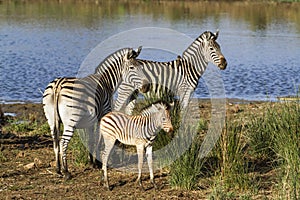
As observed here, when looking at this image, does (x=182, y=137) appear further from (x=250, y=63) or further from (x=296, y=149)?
(x=250, y=63)

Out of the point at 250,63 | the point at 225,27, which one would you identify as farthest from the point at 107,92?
the point at 225,27

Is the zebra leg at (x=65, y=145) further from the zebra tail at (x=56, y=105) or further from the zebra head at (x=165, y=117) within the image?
the zebra head at (x=165, y=117)

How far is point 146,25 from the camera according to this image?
2834cm

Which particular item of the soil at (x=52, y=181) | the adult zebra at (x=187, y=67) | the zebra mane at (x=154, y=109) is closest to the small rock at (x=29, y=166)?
the soil at (x=52, y=181)

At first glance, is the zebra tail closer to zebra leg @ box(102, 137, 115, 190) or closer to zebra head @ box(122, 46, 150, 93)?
zebra leg @ box(102, 137, 115, 190)

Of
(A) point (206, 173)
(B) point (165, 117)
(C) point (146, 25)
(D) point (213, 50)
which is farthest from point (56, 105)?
(C) point (146, 25)

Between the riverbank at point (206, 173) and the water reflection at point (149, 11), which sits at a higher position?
the riverbank at point (206, 173)

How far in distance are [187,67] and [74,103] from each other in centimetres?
339

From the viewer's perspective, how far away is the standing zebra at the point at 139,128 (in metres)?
6.95

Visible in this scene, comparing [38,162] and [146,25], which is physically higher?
[38,162]

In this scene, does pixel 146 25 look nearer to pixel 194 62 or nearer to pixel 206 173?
pixel 194 62

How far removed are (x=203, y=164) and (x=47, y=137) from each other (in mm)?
3411

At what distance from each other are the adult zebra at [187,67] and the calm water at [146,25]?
2692mm

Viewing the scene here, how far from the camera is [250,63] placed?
805 inches
